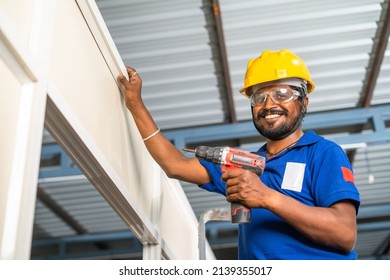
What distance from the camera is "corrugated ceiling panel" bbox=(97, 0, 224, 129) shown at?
17.2 ft

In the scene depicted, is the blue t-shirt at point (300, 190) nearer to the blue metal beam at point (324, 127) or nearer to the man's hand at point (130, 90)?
the man's hand at point (130, 90)

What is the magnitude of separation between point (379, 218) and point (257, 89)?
25.9 ft

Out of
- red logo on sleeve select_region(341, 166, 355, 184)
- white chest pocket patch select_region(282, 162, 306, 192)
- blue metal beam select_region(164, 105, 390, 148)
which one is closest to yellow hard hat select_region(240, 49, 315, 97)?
white chest pocket patch select_region(282, 162, 306, 192)

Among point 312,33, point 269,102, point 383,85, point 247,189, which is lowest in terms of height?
point 247,189

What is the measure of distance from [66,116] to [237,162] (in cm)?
74

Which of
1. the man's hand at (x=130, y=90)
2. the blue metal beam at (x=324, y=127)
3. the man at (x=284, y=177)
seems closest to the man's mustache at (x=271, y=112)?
the man at (x=284, y=177)

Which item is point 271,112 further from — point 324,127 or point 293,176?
point 324,127

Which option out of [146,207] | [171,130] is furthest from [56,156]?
[146,207]

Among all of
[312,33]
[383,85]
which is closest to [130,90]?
[312,33]

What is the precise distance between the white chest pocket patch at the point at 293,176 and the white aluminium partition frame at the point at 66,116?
82cm

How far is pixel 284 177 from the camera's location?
2.24 m

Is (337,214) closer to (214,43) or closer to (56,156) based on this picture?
(214,43)

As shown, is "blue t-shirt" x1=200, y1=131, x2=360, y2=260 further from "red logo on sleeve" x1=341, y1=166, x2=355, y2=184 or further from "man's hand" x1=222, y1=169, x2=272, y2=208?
"man's hand" x1=222, y1=169, x2=272, y2=208

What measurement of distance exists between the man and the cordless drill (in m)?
0.06
